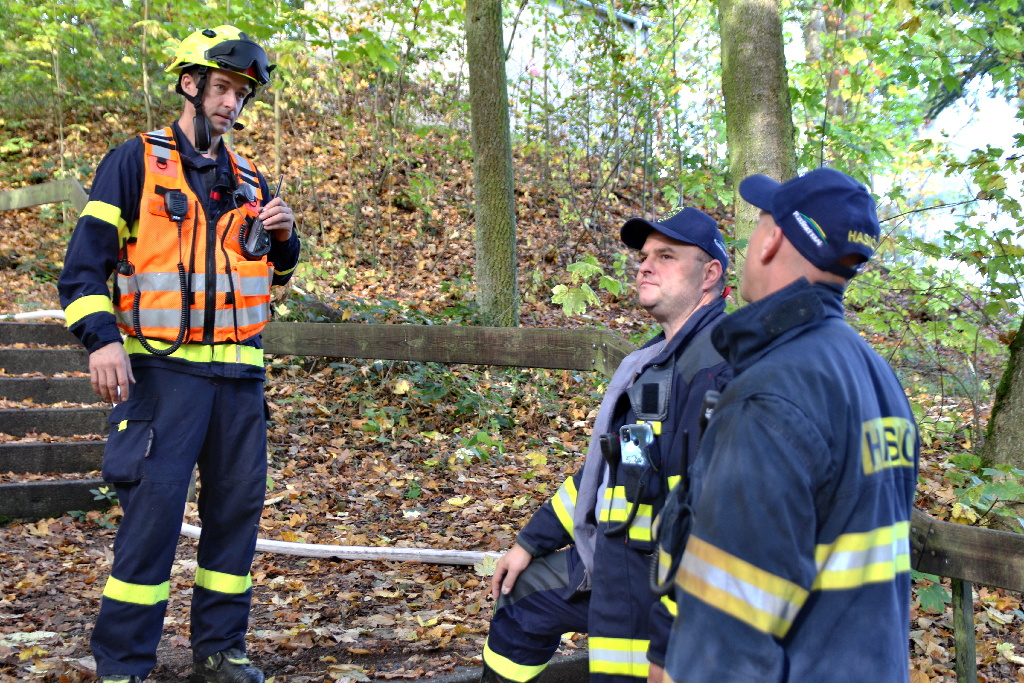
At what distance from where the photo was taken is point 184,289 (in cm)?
313

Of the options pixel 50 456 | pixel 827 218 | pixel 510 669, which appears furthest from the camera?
pixel 50 456

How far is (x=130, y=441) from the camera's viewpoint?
9.89 ft

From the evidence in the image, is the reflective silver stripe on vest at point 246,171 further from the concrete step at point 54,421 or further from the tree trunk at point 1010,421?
the tree trunk at point 1010,421

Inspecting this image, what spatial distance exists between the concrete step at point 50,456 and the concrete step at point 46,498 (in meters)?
0.31

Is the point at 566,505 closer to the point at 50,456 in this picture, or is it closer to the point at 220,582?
the point at 220,582

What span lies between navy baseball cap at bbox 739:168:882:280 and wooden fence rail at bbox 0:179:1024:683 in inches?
47.9

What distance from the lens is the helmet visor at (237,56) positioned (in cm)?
321

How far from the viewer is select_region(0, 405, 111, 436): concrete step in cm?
574

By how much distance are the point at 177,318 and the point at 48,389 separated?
158 inches

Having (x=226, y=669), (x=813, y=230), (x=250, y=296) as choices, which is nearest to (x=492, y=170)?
(x=250, y=296)

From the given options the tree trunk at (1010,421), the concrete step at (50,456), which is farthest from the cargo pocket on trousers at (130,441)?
the tree trunk at (1010,421)

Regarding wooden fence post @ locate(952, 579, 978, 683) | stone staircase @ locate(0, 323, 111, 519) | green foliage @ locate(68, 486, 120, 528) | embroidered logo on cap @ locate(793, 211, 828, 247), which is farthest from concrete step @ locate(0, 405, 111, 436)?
embroidered logo on cap @ locate(793, 211, 828, 247)

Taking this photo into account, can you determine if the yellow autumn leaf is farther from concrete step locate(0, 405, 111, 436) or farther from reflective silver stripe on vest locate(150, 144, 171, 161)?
concrete step locate(0, 405, 111, 436)

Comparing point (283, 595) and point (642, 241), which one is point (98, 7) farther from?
point (642, 241)
